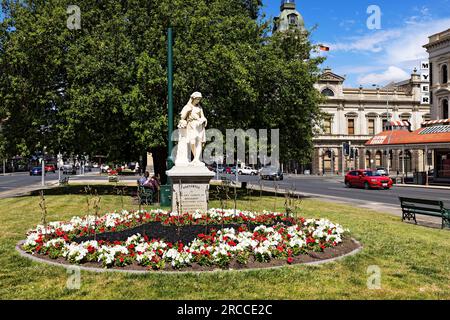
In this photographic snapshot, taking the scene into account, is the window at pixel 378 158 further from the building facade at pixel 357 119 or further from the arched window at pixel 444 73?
the arched window at pixel 444 73

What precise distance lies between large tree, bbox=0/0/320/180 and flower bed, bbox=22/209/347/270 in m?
9.00

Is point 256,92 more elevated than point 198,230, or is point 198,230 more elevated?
point 256,92

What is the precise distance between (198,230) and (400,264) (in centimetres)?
453

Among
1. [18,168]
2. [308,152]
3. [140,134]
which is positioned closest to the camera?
[140,134]

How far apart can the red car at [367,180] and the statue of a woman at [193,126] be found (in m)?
23.4

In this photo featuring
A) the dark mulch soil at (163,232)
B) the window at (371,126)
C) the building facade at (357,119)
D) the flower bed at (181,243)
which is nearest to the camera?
the flower bed at (181,243)

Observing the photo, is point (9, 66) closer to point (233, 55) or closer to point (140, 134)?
point (140, 134)

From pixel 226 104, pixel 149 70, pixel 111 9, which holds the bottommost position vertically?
pixel 226 104

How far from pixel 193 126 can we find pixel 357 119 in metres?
69.3

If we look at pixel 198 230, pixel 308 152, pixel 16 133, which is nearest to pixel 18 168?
pixel 16 133

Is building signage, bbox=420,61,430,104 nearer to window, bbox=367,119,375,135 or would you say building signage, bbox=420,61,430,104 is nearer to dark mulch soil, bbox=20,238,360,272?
window, bbox=367,119,375,135

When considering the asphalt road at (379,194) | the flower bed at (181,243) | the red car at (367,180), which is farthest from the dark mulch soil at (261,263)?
the red car at (367,180)

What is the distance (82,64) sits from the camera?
19484 mm

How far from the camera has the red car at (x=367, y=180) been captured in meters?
32.2
